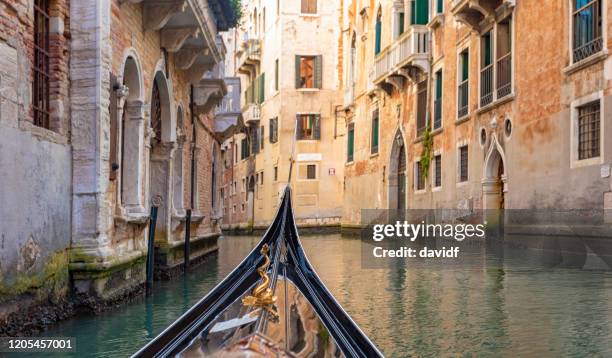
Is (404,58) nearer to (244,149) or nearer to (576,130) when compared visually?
(576,130)

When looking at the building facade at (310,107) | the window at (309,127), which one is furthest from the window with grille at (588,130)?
the window at (309,127)

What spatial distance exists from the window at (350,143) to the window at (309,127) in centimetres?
140

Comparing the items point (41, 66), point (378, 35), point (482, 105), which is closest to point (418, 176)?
point (482, 105)

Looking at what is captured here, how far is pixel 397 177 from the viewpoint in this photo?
1975 cm

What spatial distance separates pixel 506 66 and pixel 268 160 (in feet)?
51.7

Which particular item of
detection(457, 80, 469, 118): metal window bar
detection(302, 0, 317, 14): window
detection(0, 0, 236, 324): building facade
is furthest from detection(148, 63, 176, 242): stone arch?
detection(302, 0, 317, 14): window

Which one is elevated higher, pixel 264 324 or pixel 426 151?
pixel 426 151

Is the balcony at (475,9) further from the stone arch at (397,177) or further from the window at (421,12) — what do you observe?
the stone arch at (397,177)

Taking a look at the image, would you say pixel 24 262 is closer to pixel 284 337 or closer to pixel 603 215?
pixel 284 337

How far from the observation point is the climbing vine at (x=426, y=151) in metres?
16.7

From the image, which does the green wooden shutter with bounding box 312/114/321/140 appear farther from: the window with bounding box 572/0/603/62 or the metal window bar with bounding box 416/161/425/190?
the window with bounding box 572/0/603/62

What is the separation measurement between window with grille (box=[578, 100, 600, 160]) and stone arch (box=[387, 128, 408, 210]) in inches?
358

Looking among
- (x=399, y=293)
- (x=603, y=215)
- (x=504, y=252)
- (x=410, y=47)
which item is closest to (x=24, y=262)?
(x=399, y=293)

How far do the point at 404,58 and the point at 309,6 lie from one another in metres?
9.11
